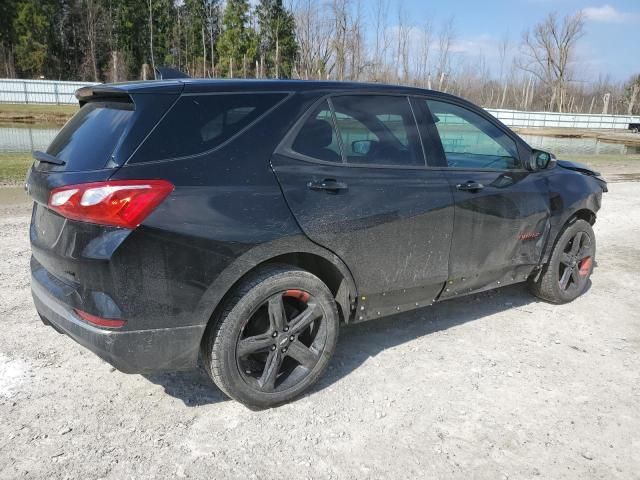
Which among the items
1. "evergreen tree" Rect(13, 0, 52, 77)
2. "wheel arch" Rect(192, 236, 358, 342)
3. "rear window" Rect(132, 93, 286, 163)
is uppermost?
"evergreen tree" Rect(13, 0, 52, 77)

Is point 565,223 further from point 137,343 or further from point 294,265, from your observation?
point 137,343

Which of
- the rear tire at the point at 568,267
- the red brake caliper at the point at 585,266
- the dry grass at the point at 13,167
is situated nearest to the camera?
the rear tire at the point at 568,267

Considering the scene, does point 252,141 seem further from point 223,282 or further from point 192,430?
point 192,430

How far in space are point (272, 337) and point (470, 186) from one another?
176 cm

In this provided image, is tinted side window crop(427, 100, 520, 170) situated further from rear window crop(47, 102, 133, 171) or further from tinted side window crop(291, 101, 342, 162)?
rear window crop(47, 102, 133, 171)

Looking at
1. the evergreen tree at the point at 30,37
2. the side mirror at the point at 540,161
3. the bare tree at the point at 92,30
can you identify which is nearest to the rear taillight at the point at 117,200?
the side mirror at the point at 540,161

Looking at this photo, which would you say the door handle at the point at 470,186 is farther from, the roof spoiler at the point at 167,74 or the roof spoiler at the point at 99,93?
the roof spoiler at the point at 99,93

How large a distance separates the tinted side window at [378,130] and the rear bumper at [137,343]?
1.43m

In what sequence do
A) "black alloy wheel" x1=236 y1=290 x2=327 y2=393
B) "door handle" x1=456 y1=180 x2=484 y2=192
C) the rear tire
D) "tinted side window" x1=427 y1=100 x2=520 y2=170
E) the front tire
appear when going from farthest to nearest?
the rear tire → "tinted side window" x1=427 y1=100 x2=520 y2=170 → "door handle" x1=456 y1=180 x2=484 y2=192 → "black alloy wheel" x1=236 y1=290 x2=327 y2=393 → the front tire

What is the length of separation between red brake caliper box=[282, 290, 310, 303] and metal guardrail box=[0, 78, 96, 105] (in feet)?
Answer: 130

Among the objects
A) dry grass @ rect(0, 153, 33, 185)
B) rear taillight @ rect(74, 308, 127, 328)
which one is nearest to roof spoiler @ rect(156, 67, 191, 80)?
rear taillight @ rect(74, 308, 127, 328)

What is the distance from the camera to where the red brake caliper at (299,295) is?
315 centimetres

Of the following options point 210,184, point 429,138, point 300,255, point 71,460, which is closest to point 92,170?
point 210,184

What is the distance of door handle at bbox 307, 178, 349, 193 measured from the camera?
123 inches
